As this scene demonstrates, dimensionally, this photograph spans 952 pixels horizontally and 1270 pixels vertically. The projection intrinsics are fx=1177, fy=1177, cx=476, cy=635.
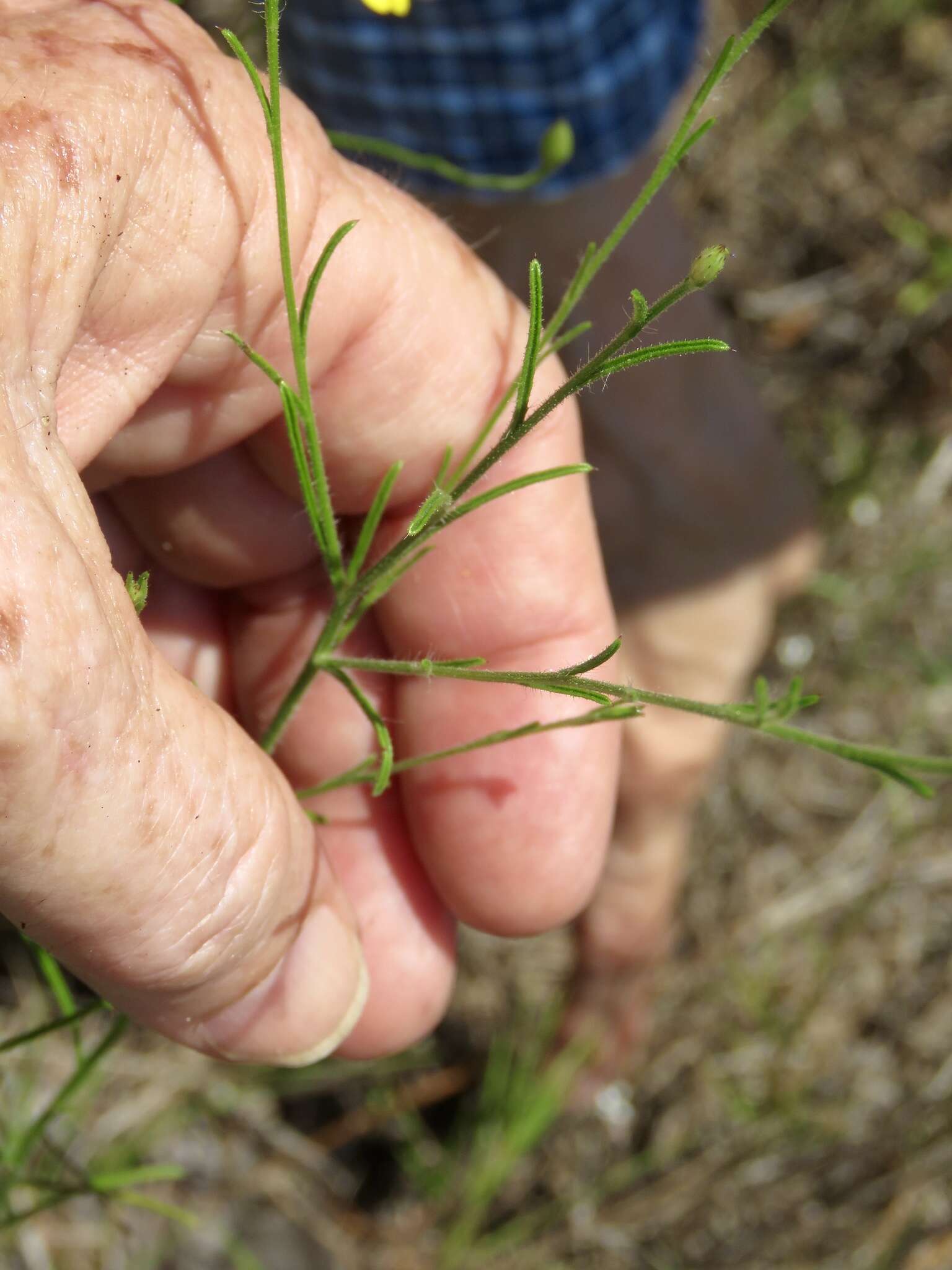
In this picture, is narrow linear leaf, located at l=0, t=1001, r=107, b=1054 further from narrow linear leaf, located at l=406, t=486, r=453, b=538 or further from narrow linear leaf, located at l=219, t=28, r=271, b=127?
narrow linear leaf, located at l=219, t=28, r=271, b=127

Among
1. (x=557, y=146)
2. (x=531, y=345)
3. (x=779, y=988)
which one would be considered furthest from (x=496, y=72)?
(x=779, y=988)

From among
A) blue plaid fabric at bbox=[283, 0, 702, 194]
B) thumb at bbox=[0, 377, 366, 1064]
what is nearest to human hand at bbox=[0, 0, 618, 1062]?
thumb at bbox=[0, 377, 366, 1064]

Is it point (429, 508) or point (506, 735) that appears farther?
point (506, 735)

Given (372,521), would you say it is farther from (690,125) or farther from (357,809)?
(357,809)

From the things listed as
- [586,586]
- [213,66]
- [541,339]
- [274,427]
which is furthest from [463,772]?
[213,66]

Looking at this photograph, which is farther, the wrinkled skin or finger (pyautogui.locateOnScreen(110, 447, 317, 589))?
finger (pyautogui.locateOnScreen(110, 447, 317, 589))
